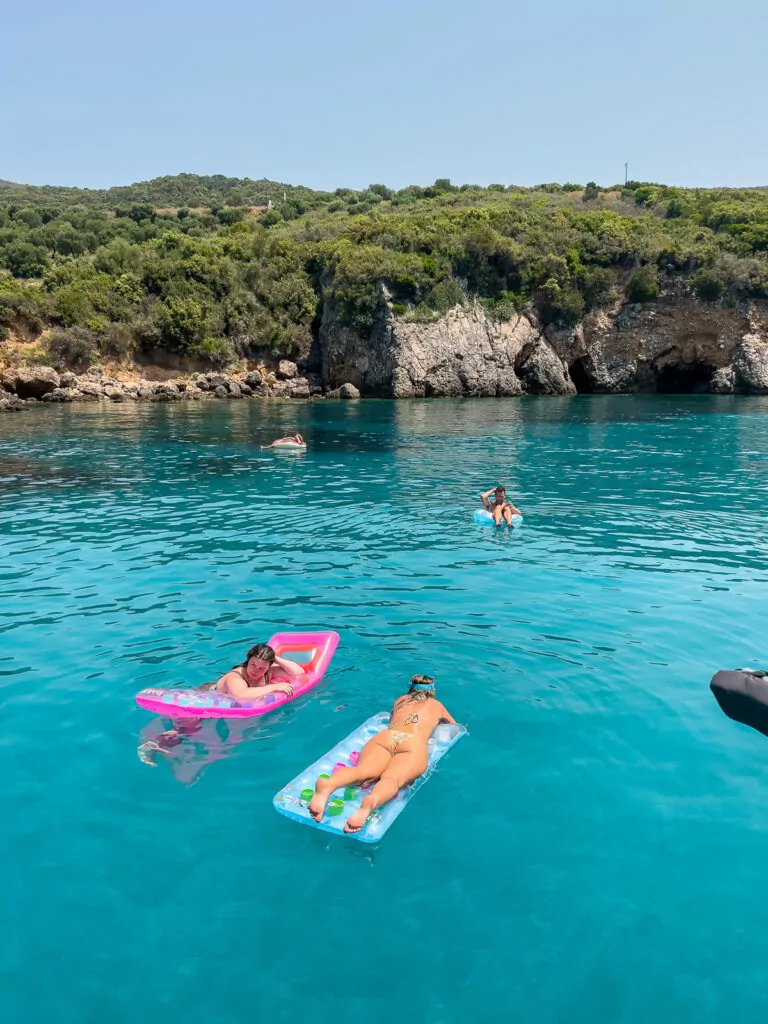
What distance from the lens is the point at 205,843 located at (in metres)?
5.58

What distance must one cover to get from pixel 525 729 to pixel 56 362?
179ft

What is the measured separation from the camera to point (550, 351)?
187ft

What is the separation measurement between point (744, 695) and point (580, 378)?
56353 mm

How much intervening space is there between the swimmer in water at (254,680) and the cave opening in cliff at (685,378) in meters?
57.4

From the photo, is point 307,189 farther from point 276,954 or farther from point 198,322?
point 276,954

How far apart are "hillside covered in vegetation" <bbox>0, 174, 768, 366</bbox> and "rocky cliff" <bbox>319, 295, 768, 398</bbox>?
116 cm

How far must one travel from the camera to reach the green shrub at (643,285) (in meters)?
55.6

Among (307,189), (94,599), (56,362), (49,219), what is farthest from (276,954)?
(307,189)

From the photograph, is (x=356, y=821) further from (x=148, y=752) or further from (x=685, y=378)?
(x=685, y=378)

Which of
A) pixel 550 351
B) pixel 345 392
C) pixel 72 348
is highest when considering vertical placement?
pixel 550 351

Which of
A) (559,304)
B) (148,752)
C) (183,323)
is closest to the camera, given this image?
(148,752)

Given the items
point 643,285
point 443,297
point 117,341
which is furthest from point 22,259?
point 643,285

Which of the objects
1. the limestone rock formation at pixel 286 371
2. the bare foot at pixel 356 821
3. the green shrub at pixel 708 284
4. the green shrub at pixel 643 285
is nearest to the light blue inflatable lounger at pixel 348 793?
the bare foot at pixel 356 821

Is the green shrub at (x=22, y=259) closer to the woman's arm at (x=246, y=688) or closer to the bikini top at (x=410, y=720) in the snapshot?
the woman's arm at (x=246, y=688)
